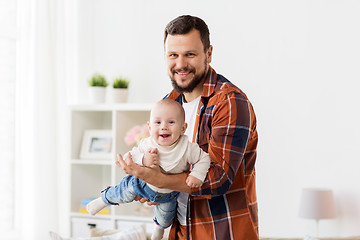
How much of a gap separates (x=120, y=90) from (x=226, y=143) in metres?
2.72

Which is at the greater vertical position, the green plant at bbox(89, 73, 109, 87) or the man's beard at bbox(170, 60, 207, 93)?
the green plant at bbox(89, 73, 109, 87)

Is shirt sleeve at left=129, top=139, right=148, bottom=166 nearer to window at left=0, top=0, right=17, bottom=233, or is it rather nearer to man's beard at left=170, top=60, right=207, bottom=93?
man's beard at left=170, top=60, right=207, bottom=93

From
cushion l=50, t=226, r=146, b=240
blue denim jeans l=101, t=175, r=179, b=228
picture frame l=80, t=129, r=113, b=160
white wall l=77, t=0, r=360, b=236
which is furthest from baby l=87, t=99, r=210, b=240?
picture frame l=80, t=129, r=113, b=160

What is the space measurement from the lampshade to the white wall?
0.64 ft

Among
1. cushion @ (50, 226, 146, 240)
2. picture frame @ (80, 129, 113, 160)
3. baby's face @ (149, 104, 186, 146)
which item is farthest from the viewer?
picture frame @ (80, 129, 113, 160)

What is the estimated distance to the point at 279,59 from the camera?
161 inches

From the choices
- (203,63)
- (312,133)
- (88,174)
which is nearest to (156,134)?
(203,63)

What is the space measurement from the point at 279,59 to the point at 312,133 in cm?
62

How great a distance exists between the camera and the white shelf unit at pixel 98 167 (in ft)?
13.4

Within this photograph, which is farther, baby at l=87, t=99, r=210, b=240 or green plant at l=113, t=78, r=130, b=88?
green plant at l=113, t=78, r=130, b=88

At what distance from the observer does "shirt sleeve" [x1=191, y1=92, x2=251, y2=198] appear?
64.5 inches

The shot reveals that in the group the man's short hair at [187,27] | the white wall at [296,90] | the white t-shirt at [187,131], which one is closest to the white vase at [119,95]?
the white wall at [296,90]

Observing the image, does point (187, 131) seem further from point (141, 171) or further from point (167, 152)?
point (141, 171)

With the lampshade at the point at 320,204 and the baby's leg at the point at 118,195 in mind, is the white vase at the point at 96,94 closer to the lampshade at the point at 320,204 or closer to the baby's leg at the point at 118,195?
the lampshade at the point at 320,204
